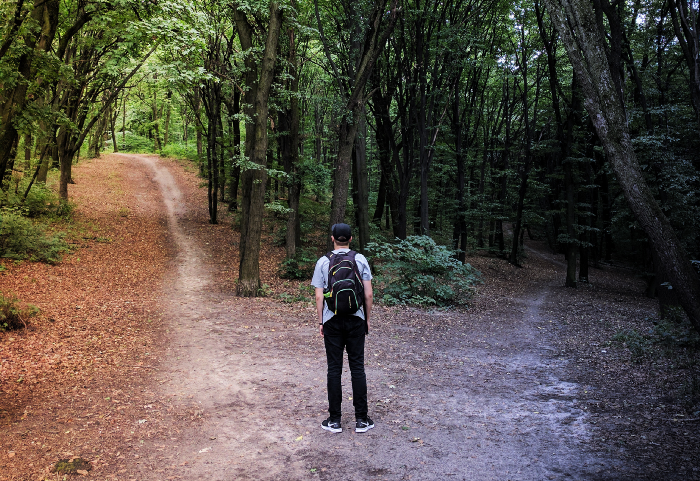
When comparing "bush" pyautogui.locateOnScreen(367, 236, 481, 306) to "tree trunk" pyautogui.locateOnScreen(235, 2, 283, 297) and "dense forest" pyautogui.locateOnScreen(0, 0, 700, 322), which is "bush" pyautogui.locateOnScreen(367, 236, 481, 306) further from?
"tree trunk" pyautogui.locateOnScreen(235, 2, 283, 297)

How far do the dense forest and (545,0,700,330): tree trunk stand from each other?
15 mm

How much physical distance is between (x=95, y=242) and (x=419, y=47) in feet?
45.0

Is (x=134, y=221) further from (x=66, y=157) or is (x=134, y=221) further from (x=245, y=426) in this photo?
(x=245, y=426)

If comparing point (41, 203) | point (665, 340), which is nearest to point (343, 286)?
point (665, 340)

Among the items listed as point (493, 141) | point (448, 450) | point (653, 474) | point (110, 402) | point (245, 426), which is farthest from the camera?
point (493, 141)

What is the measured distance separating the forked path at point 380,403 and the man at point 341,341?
200mm

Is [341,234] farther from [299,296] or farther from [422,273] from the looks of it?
[422,273]

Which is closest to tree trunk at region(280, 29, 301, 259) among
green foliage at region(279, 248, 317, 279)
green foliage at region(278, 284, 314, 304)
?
green foliage at region(279, 248, 317, 279)

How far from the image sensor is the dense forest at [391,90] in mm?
7921

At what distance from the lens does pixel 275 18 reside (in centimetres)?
1042

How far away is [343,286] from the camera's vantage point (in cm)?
404

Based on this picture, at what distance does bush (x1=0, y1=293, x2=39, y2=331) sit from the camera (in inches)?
266

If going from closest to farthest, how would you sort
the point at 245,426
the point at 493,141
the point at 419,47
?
the point at 245,426 → the point at 419,47 → the point at 493,141

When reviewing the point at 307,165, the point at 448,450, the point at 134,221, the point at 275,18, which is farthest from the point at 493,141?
the point at 448,450
